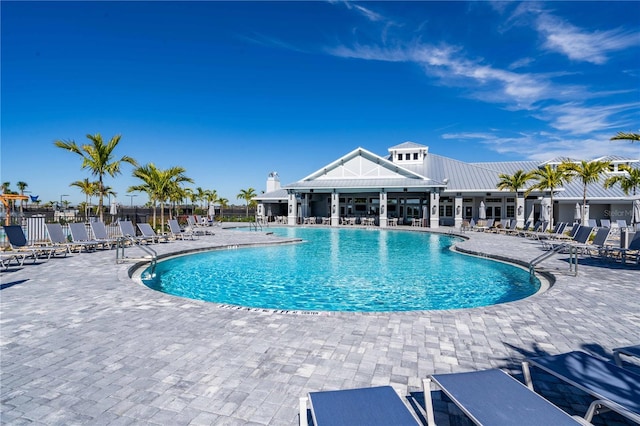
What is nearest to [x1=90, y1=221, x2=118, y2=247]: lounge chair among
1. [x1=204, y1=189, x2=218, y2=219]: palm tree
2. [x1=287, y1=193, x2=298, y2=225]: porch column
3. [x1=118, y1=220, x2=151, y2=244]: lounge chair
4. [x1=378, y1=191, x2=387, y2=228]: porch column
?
[x1=118, y1=220, x2=151, y2=244]: lounge chair

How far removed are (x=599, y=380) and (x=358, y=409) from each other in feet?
6.25

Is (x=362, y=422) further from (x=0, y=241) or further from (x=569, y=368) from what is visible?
(x=0, y=241)

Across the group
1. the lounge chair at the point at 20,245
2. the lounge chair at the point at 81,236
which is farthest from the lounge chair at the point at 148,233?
the lounge chair at the point at 20,245

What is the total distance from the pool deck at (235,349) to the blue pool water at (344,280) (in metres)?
1.88

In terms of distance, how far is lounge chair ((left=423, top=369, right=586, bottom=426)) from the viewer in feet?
6.73

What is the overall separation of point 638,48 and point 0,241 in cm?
3034

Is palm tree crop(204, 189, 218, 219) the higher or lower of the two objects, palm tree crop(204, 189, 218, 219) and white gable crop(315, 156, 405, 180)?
the lower

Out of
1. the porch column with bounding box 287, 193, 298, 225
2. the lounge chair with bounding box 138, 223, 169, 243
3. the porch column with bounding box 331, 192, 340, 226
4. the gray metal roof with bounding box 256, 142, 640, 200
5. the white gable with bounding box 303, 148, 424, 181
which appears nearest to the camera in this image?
the lounge chair with bounding box 138, 223, 169, 243

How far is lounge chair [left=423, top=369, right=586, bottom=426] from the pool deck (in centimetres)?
47

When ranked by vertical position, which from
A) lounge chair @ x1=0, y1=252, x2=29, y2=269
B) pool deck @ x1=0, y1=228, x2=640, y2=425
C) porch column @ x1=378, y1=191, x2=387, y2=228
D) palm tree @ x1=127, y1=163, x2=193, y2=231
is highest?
palm tree @ x1=127, y1=163, x2=193, y2=231

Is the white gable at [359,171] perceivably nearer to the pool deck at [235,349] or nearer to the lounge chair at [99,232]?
the lounge chair at [99,232]

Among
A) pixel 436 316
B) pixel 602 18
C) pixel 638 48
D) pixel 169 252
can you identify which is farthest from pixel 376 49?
pixel 436 316

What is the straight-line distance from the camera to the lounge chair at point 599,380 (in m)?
2.18

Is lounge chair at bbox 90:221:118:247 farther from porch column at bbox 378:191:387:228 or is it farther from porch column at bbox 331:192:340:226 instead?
porch column at bbox 378:191:387:228
